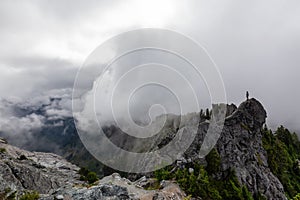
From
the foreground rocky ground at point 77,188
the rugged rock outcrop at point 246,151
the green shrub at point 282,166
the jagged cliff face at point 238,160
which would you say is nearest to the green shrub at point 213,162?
the jagged cliff face at point 238,160

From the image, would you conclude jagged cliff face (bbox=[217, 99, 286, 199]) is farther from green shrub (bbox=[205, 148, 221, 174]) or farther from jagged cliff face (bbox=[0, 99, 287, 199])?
green shrub (bbox=[205, 148, 221, 174])

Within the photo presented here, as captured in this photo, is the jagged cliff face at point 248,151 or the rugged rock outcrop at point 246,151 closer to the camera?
the rugged rock outcrop at point 246,151

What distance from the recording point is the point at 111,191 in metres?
47.3

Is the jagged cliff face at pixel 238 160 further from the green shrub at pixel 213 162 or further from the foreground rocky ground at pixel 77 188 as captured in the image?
the green shrub at pixel 213 162

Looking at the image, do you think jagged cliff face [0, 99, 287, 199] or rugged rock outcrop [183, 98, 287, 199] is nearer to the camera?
jagged cliff face [0, 99, 287, 199]

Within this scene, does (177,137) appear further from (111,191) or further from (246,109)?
(111,191)

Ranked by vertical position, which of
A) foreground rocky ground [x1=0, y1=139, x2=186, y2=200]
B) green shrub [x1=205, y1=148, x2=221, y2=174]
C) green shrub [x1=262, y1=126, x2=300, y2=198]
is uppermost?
green shrub [x1=262, y1=126, x2=300, y2=198]

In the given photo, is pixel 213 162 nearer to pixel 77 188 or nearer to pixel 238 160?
pixel 238 160

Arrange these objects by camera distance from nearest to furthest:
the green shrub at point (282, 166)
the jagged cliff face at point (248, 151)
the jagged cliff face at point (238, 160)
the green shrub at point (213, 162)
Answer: the green shrub at point (213, 162)
the jagged cliff face at point (238, 160)
the jagged cliff face at point (248, 151)
the green shrub at point (282, 166)

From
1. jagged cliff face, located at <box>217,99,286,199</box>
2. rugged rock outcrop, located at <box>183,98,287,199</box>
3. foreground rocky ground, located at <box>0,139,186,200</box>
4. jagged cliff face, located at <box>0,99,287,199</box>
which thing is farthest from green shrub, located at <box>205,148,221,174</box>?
foreground rocky ground, located at <box>0,139,186,200</box>

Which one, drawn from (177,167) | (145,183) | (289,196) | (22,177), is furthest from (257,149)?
(22,177)

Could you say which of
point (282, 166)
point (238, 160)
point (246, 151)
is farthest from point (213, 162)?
point (282, 166)

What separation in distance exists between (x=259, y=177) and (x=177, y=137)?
2500cm

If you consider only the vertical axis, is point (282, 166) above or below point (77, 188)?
above
